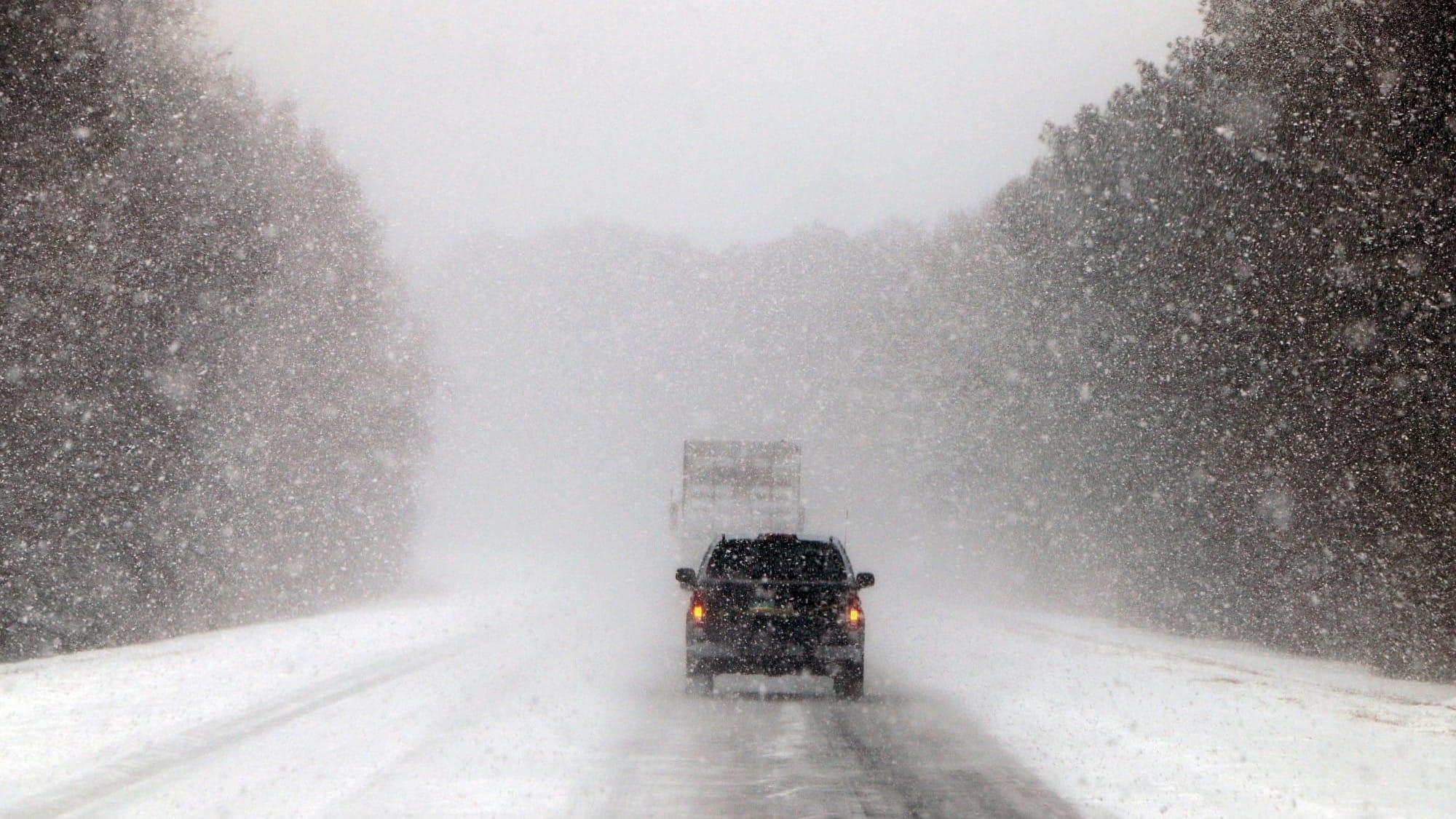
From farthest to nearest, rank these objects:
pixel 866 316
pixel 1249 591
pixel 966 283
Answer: pixel 866 316
pixel 966 283
pixel 1249 591

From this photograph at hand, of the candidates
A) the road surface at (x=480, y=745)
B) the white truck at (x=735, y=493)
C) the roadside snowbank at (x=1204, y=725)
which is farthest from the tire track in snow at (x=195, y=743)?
the white truck at (x=735, y=493)

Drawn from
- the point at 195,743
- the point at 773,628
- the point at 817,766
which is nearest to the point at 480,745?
the point at 195,743

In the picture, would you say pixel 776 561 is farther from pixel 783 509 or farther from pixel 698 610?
pixel 783 509

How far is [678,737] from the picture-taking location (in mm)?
12055

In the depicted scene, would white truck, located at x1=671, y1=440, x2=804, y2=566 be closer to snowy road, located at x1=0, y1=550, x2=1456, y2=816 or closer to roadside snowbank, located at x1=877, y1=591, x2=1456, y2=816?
roadside snowbank, located at x1=877, y1=591, x2=1456, y2=816

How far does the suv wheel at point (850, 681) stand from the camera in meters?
15.0

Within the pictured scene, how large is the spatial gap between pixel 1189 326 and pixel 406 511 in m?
23.4

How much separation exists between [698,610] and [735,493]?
14770 millimetres

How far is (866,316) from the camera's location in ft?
285

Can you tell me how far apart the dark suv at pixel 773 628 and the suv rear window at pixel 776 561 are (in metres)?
0.03

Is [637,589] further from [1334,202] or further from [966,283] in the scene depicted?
[1334,202]

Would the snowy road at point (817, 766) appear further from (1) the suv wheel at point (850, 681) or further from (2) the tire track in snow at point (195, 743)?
(2) the tire track in snow at point (195, 743)

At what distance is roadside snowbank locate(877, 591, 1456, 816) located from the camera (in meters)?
9.20

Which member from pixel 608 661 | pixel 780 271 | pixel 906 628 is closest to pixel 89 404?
pixel 608 661
